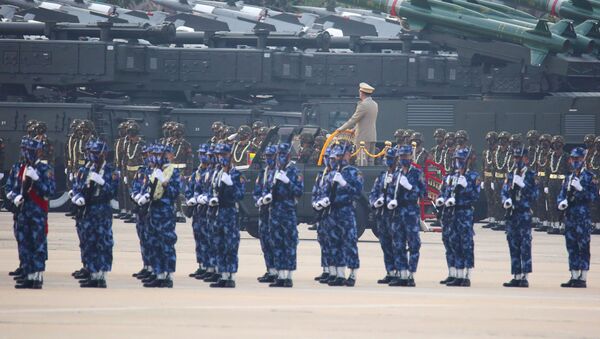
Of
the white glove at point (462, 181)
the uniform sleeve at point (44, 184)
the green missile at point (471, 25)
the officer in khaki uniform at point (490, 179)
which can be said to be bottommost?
the officer in khaki uniform at point (490, 179)

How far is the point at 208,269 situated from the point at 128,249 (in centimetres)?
519

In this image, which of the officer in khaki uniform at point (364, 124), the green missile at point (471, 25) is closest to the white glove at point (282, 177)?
the officer in khaki uniform at point (364, 124)

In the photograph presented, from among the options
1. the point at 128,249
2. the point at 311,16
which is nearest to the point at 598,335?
the point at 128,249

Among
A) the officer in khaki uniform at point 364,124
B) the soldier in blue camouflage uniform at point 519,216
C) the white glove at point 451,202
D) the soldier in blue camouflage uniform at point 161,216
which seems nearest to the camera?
the soldier in blue camouflage uniform at point 161,216

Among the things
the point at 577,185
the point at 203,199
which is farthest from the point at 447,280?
the point at 203,199

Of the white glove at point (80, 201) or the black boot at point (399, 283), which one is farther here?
the black boot at point (399, 283)

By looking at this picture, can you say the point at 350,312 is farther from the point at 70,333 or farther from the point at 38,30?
the point at 38,30

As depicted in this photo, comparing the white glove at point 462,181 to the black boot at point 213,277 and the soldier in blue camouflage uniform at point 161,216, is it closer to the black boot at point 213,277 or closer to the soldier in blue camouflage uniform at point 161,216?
the black boot at point 213,277

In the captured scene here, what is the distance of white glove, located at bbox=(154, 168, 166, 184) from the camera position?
19578mm

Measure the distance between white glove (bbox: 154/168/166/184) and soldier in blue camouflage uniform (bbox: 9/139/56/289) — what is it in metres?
1.34

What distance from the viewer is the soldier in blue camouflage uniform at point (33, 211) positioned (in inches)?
736

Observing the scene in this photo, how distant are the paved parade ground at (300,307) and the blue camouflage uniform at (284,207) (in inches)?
25.5

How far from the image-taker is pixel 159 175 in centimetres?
1962

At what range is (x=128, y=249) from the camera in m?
25.5
